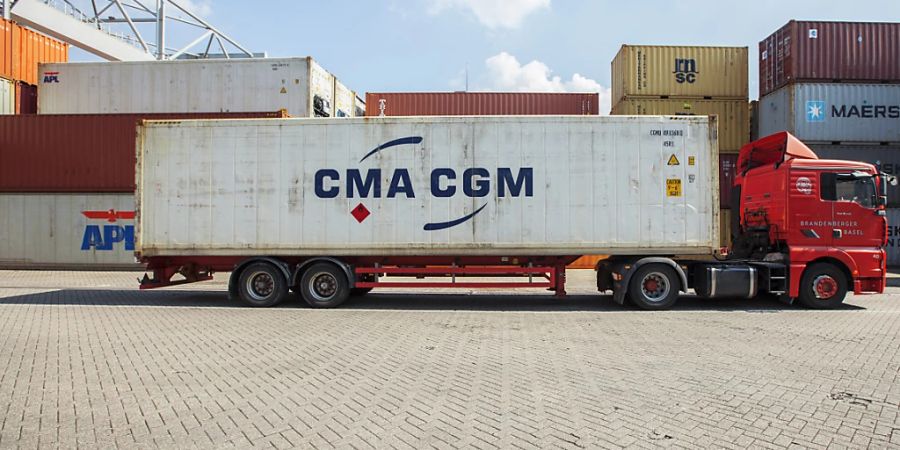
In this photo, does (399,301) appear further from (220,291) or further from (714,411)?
(714,411)

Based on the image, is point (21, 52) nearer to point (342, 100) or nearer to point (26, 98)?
point (26, 98)

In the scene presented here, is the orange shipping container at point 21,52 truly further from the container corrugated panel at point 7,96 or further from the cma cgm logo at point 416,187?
the cma cgm logo at point 416,187

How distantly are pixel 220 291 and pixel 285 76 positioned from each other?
7.97 m

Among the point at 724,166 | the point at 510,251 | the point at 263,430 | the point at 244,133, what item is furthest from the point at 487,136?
the point at 724,166

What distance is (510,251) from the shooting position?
9.93m

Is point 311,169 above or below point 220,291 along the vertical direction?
above

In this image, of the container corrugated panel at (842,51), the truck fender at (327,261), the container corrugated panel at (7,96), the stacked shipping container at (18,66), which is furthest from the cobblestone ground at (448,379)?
the stacked shipping container at (18,66)

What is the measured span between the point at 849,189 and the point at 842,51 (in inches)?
447

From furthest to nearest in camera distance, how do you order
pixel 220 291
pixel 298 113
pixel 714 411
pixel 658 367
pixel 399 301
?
pixel 298 113, pixel 220 291, pixel 399 301, pixel 658 367, pixel 714 411

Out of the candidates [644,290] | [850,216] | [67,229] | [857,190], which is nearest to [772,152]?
[857,190]

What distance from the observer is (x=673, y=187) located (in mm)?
9766

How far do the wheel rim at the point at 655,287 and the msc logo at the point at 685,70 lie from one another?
1151 cm

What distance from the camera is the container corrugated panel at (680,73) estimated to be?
18.7 meters

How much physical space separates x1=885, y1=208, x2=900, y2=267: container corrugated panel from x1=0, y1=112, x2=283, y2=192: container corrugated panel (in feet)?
71.8
